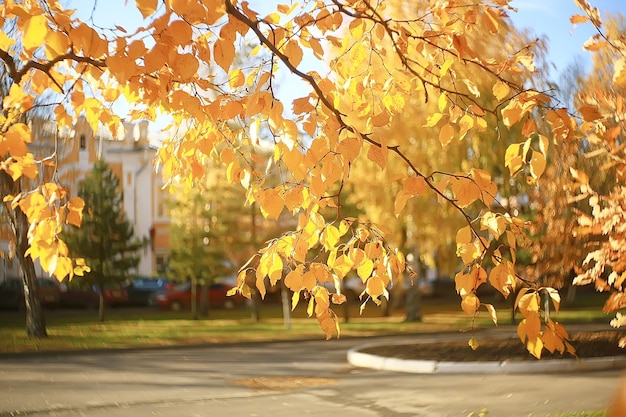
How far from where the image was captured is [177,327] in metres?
26.3

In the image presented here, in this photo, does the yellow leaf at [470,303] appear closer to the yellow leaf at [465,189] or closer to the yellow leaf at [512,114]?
the yellow leaf at [465,189]

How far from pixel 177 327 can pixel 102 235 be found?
22.4ft

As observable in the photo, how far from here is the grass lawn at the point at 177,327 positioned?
20188 mm

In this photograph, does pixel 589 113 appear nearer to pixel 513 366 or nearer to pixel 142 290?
pixel 513 366

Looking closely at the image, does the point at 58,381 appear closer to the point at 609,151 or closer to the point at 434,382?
the point at 434,382

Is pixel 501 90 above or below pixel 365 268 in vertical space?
above

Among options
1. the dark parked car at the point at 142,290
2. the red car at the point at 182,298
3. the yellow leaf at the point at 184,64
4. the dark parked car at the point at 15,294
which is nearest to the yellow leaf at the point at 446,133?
the yellow leaf at the point at 184,64

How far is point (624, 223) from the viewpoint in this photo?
28.9ft

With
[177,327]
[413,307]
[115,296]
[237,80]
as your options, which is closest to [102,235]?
[177,327]

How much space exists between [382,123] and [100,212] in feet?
93.8

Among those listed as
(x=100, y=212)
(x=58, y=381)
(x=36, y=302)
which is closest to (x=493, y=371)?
(x=58, y=381)

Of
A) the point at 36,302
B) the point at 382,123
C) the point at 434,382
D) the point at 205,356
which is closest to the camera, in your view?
the point at 382,123

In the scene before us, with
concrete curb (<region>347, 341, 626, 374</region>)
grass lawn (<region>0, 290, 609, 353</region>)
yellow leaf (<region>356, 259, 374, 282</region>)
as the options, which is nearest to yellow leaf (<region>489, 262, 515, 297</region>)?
yellow leaf (<region>356, 259, 374, 282</region>)

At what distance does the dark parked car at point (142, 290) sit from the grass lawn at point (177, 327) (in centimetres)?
169
